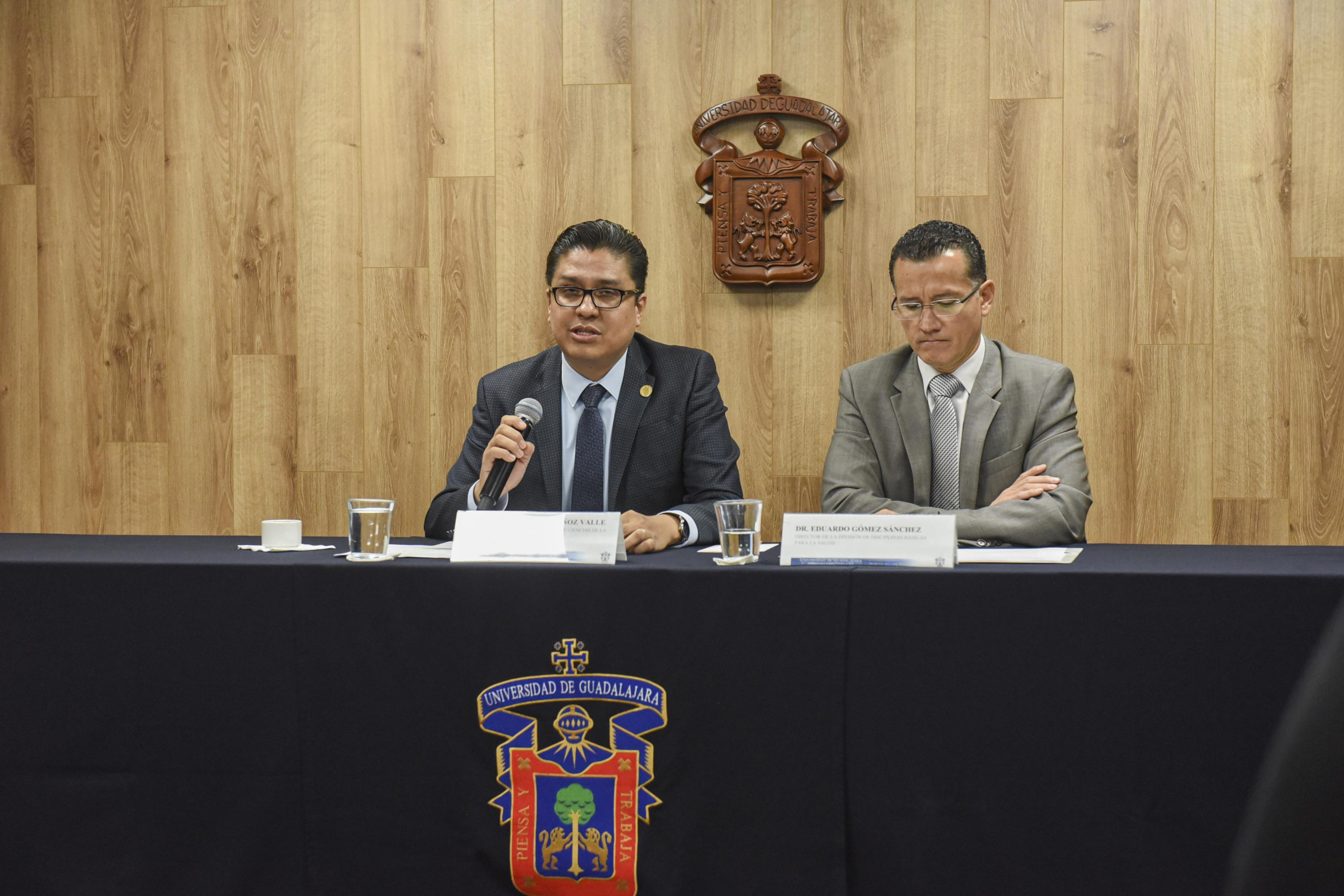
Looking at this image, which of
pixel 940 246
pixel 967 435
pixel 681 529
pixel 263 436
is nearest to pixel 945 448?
pixel 967 435

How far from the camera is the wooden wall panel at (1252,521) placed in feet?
9.07

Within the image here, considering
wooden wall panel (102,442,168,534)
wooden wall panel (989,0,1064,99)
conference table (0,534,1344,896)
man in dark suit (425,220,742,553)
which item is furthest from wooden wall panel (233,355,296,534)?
wooden wall panel (989,0,1064,99)

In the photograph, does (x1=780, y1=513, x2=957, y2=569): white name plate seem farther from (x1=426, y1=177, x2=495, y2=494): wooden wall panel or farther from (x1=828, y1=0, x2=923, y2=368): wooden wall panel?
(x1=426, y1=177, x2=495, y2=494): wooden wall panel

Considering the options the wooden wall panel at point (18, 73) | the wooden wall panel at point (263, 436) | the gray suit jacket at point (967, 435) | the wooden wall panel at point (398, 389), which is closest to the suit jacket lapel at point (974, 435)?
the gray suit jacket at point (967, 435)

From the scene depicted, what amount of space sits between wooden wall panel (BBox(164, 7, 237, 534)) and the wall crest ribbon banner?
1909 millimetres

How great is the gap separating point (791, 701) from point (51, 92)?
294 centimetres

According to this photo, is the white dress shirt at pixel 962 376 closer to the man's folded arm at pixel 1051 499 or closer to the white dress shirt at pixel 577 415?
the man's folded arm at pixel 1051 499

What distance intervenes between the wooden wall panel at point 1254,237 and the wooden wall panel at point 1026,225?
420 millimetres

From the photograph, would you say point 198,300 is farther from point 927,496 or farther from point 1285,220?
point 1285,220

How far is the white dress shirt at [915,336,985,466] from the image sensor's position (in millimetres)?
2352

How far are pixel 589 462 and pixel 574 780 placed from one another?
976mm

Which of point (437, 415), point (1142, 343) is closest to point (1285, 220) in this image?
point (1142, 343)

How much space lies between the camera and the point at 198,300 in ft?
10.00

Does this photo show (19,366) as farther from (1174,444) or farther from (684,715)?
(1174,444)
